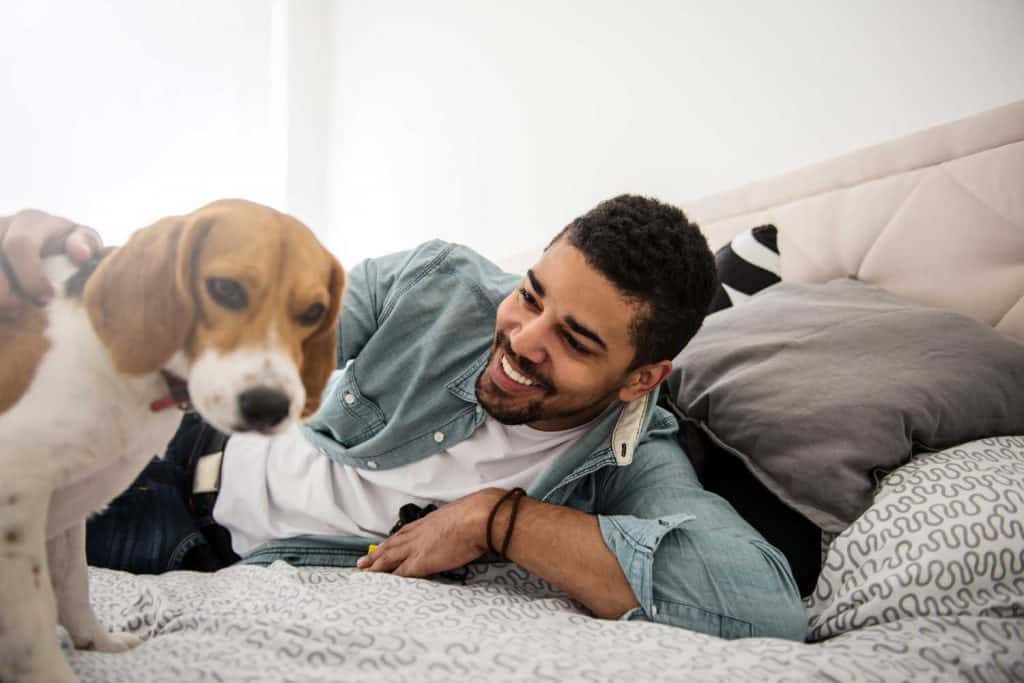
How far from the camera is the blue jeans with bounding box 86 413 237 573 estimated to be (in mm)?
948

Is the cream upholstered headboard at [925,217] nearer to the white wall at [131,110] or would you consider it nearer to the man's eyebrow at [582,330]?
the man's eyebrow at [582,330]

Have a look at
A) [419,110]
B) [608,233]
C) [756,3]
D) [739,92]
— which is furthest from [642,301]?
[419,110]

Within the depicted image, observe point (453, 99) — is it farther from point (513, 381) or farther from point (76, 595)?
point (76, 595)

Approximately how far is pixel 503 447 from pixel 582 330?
11.2 inches

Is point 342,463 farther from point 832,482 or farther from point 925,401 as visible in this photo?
point 925,401

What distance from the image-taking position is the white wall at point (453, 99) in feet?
3.23

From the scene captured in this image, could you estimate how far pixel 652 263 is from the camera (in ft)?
3.26

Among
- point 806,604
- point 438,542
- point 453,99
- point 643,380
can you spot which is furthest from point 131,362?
point 453,99

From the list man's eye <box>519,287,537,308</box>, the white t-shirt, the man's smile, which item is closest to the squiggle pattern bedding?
the white t-shirt

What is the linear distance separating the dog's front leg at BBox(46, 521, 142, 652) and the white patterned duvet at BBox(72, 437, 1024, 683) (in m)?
0.02

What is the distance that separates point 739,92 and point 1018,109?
2.31ft

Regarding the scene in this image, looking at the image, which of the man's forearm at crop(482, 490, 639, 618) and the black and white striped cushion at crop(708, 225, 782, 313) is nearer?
the man's forearm at crop(482, 490, 639, 618)

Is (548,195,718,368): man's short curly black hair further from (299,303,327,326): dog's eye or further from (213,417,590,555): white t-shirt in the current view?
(299,303,327,326): dog's eye

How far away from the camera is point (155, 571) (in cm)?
98
